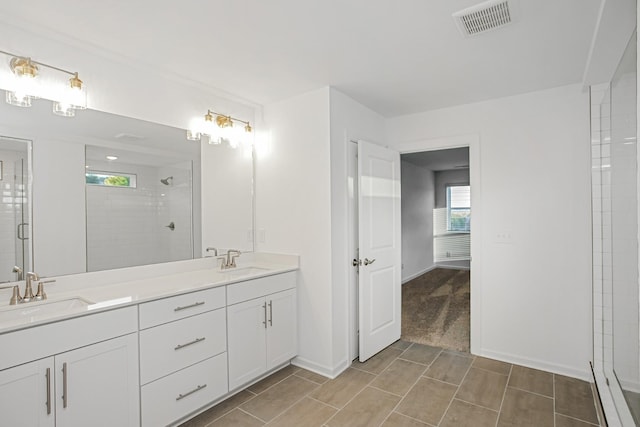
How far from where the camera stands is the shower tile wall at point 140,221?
7.24ft

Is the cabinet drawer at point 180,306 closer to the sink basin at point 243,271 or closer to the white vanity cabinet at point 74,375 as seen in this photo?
the white vanity cabinet at point 74,375

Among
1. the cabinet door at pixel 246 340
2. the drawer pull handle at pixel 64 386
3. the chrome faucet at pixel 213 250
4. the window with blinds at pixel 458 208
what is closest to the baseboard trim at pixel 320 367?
the cabinet door at pixel 246 340

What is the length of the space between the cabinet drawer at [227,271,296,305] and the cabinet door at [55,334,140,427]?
69cm

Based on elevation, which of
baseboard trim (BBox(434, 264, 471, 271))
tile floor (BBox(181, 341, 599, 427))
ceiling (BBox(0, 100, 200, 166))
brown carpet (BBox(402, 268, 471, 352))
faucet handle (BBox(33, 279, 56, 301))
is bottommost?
tile floor (BBox(181, 341, 599, 427))

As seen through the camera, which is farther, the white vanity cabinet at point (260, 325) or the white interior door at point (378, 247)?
the white interior door at point (378, 247)

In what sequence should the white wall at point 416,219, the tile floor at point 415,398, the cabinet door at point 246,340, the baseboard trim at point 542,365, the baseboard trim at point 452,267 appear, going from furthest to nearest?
the baseboard trim at point 452,267, the white wall at point 416,219, the baseboard trim at point 542,365, the cabinet door at point 246,340, the tile floor at point 415,398

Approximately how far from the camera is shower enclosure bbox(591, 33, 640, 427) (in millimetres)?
1765

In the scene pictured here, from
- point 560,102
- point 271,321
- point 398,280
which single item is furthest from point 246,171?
point 560,102

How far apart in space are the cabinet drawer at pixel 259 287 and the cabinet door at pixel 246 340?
0.05m

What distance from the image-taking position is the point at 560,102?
2717 mm

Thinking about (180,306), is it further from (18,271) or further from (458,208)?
(458,208)

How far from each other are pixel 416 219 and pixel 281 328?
194 inches

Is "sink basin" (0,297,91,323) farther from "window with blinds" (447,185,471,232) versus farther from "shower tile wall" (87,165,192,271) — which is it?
"window with blinds" (447,185,471,232)

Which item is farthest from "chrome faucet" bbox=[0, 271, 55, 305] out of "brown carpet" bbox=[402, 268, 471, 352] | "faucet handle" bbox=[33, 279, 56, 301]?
"brown carpet" bbox=[402, 268, 471, 352]
